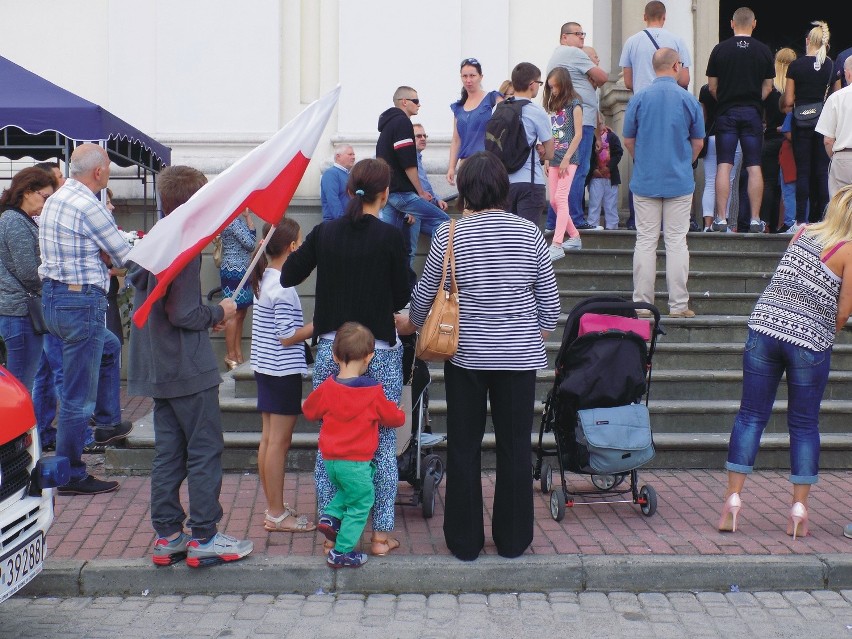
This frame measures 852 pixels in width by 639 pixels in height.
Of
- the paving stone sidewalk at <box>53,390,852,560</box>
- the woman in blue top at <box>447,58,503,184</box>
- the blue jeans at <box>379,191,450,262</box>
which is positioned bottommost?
the paving stone sidewalk at <box>53,390,852,560</box>

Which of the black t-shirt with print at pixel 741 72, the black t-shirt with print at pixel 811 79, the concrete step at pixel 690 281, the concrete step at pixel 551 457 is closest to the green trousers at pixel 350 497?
the concrete step at pixel 551 457

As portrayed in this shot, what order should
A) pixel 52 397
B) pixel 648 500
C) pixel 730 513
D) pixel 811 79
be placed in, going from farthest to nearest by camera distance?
pixel 811 79, pixel 52 397, pixel 648 500, pixel 730 513

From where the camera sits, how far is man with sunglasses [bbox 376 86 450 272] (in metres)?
8.45

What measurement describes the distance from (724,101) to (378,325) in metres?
5.93

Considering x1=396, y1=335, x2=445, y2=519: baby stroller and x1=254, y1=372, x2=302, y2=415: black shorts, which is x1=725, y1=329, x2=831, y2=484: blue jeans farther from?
x1=254, y1=372, x2=302, y2=415: black shorts

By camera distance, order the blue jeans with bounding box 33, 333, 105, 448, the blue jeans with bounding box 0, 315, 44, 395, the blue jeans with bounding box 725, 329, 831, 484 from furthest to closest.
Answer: the blue jeans with bounding box 33, 333, 105, 448 < the blue jeans with bounding box 0, 315, 44, 395 < the blue jeans with bounding box 725, 329, 831, 484

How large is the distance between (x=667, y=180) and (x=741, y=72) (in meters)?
2.10

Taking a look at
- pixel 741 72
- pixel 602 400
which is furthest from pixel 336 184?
pixel 602 400

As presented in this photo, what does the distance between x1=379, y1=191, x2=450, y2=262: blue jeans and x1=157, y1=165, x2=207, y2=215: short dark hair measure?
140 inches

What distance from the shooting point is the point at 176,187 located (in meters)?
5.02

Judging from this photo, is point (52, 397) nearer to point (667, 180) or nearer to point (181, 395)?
point (181, 395)

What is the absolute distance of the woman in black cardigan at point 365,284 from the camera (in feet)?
17.0

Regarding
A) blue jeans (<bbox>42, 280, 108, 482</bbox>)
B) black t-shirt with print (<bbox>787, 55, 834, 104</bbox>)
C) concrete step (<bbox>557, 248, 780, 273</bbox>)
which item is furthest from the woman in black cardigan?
black t-shirt with print (<bbox>787, 55, 834, 104</bbox>)

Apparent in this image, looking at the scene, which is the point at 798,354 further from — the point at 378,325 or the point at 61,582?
the point at 61,582
